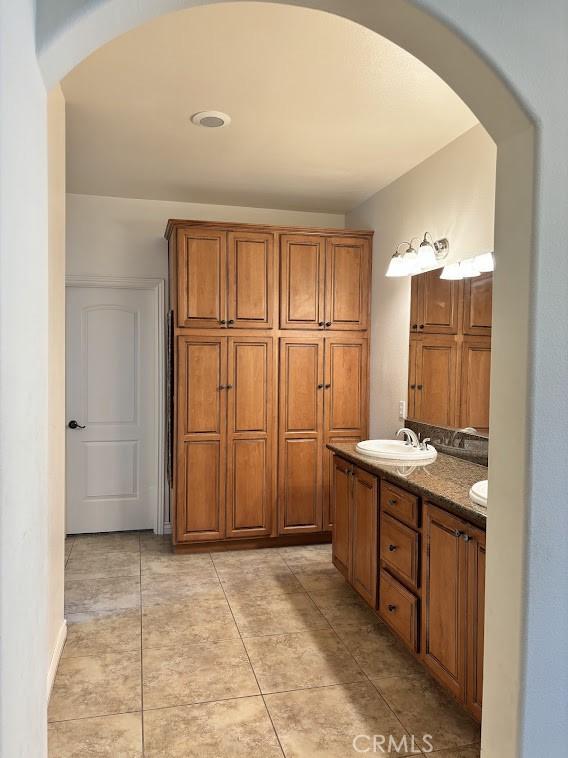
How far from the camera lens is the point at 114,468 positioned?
4805 mm

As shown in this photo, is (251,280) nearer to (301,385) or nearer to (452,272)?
(301,385)

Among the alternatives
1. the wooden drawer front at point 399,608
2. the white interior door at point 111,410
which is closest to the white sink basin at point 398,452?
the wooden drawer front at point 399,608

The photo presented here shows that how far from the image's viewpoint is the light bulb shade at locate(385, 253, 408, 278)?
3.77 m

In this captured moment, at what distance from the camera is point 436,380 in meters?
3.55

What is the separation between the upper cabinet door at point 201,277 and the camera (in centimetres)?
415

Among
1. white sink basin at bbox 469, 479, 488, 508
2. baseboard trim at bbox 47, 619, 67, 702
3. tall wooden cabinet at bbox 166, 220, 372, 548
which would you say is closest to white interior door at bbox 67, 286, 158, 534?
tall wooden cabinet at bbox 166, 220, 372, 548

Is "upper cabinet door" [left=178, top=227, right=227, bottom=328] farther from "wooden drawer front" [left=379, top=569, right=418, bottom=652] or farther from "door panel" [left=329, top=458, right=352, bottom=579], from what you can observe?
"wooden drawer front" [left=379, top=569, right=418, bottom=652]

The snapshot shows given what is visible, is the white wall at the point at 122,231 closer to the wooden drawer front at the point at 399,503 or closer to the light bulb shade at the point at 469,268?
the light bulb shade at the point at 469,268

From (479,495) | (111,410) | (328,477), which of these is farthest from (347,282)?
(479,495)

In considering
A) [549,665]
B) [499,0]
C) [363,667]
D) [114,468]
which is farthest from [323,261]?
[549,665]

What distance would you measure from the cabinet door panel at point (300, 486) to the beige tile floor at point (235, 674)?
1.74 feet

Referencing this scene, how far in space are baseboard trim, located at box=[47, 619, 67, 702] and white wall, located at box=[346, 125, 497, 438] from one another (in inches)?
95.6

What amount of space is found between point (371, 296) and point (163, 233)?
1.72 meters

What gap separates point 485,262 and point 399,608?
5.86 feet
